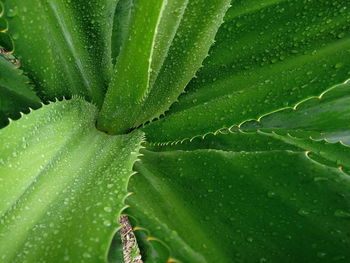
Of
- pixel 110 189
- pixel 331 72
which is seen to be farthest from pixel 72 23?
pixel 331 72

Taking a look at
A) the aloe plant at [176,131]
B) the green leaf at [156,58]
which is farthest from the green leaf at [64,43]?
the green leaf at [156,58]

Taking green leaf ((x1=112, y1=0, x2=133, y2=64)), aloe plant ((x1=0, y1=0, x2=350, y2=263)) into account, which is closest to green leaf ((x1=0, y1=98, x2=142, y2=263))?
aloe plant ((x1=0, y1=0, x2=350, y2=263))

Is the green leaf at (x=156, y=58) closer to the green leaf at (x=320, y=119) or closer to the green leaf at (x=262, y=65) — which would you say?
the green leaf at (x=262, y=65)

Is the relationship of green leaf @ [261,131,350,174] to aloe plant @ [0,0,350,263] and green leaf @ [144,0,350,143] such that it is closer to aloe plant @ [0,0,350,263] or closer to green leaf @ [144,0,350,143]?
aloe plant @ [0,0,350,263]

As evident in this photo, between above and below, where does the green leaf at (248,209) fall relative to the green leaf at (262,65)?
below

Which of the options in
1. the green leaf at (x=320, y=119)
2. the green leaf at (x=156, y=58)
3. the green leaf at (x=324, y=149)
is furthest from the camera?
the green leaf at (x=320, y=119)

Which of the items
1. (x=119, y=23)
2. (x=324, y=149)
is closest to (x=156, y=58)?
(x=119, y=23)

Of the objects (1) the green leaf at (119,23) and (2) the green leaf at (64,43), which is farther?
(1) the green leaf at (119,23)

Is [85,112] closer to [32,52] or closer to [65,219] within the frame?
[32,52]
